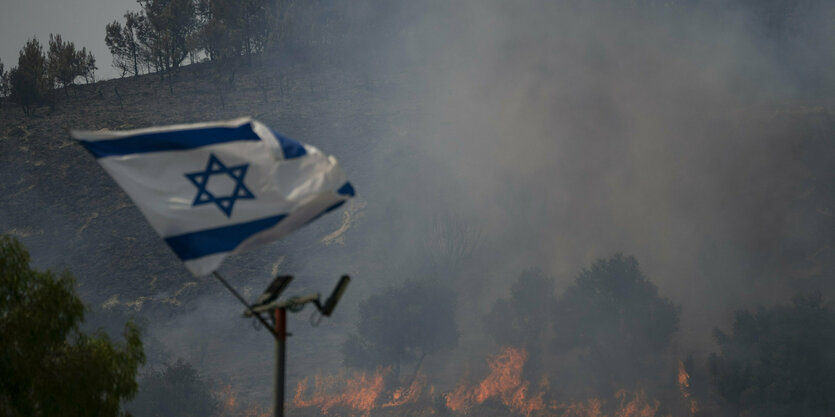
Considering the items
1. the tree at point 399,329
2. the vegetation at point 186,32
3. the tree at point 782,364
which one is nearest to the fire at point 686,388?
the tree at point 782,364

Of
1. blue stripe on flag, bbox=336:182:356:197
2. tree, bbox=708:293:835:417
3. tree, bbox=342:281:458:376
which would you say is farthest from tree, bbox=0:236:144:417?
tree, bbox=708:293:835:417

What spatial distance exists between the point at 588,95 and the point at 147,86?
72.3 m

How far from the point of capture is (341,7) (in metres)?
A: 127

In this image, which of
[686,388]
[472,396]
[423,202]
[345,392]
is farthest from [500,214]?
[345,392]

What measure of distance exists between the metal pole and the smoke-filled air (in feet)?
25.7

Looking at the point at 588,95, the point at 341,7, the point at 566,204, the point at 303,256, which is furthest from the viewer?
the point at 341,7

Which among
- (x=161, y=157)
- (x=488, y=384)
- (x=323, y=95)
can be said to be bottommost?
(x=488, y=384)

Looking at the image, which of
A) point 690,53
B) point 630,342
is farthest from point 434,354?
point 690,53

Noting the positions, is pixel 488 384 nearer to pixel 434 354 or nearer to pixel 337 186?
pixel 434 354

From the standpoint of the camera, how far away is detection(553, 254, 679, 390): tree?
198 feet

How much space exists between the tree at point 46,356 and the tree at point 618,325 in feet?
167

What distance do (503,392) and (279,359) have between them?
172 ft

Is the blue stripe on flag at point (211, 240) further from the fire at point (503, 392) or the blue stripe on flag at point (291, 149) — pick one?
the fire at point (503, 392)

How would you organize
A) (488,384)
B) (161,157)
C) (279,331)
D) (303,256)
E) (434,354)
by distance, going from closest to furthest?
(279,331) → (161,157) → (488,384) → (434,354) → (303,256)
